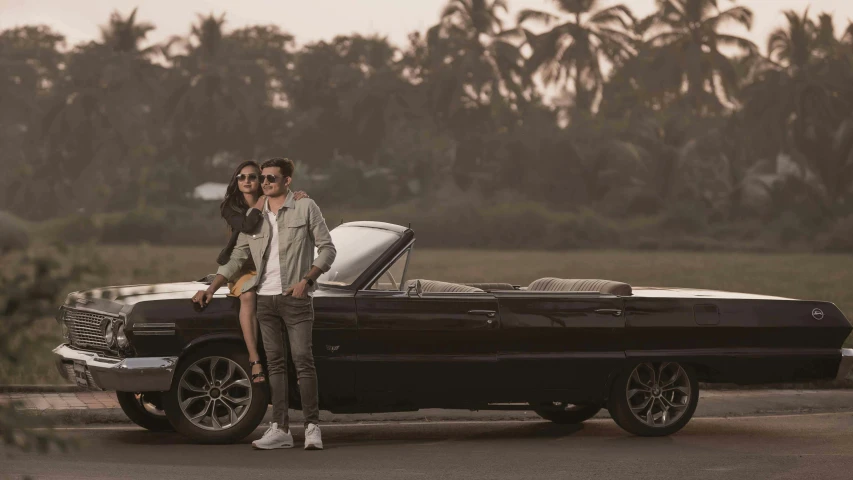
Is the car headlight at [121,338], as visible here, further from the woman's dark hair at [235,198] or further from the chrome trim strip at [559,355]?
the chrome trim strip at [559,355]

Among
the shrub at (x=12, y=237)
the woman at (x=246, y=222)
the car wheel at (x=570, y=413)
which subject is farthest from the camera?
the car wheel at (x=570, y=413)

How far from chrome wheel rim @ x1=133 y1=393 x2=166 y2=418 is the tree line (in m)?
68.7

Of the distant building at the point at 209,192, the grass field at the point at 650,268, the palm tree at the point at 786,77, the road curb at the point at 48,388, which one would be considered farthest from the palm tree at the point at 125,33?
the road curb at the point at 48,388

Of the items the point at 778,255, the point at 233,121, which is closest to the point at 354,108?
the point at 233,121

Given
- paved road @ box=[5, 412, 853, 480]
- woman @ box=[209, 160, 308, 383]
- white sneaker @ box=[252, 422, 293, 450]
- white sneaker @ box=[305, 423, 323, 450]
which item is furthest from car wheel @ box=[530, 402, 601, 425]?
woman @ box=[209, 160, 308, 383]

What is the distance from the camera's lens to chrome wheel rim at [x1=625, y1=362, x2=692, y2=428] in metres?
9.65

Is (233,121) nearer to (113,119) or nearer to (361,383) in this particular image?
(113,119)

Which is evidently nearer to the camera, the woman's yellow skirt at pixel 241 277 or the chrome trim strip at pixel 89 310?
the chrome trim strip at pixel 89 310

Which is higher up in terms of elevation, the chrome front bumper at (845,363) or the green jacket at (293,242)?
the green jacket at (293,242)

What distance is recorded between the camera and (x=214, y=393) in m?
8.67

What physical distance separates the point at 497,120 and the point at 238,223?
244ft

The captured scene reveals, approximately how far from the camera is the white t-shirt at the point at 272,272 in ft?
28.1

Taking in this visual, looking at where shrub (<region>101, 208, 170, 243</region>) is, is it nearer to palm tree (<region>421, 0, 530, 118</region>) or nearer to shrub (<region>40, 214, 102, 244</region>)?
palm tree (<region>421, 0, 530, 118</region>)

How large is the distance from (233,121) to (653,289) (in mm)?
73173
